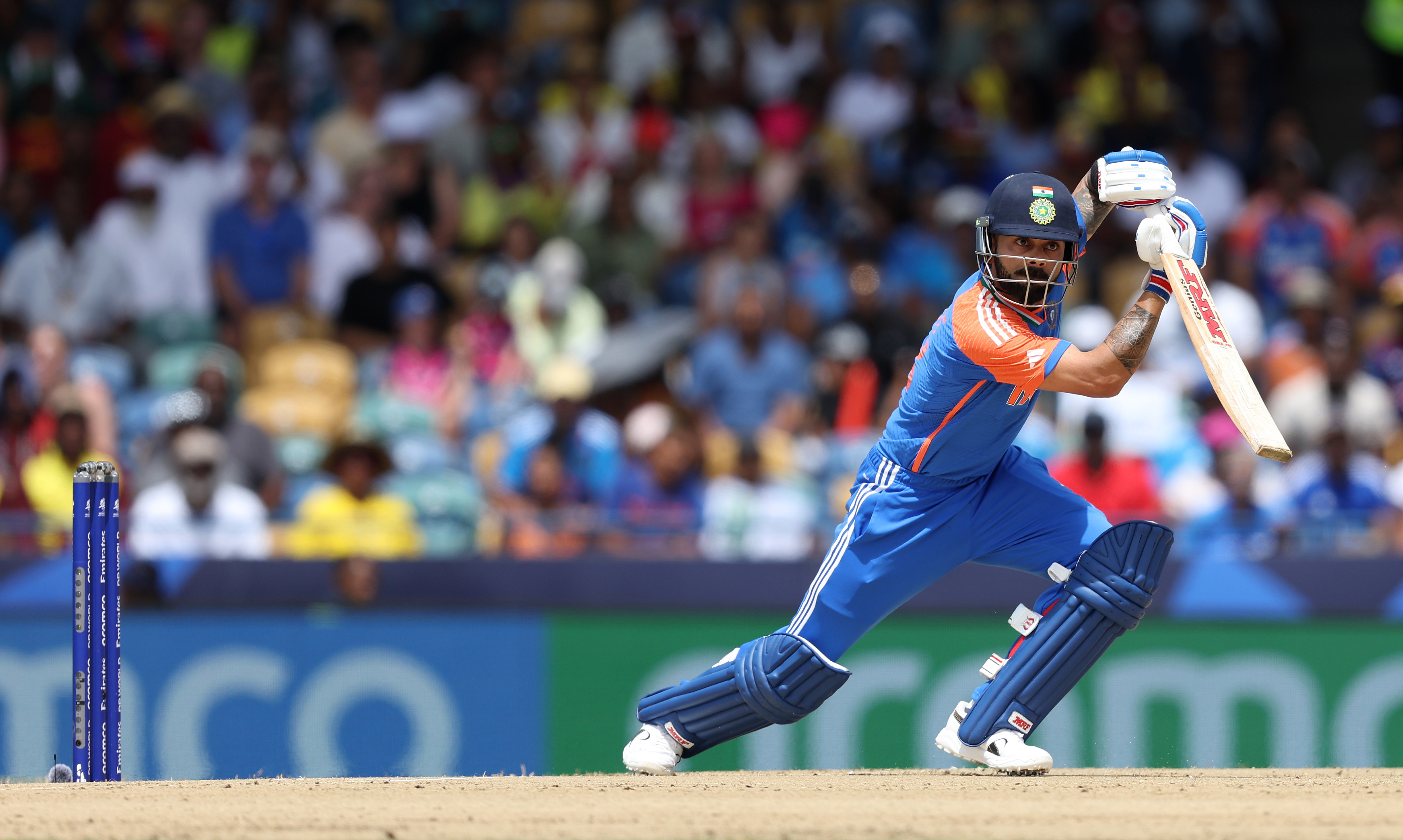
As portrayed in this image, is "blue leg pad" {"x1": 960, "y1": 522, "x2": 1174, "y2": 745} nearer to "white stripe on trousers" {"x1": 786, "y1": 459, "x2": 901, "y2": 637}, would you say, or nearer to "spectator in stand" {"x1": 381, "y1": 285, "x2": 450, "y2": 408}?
"white stripe on trousers" {"x1": 786, "y1": 459, "x2": 901, "y2": 637}

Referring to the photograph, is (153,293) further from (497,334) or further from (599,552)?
(599,552)

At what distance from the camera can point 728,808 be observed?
18.4 feet

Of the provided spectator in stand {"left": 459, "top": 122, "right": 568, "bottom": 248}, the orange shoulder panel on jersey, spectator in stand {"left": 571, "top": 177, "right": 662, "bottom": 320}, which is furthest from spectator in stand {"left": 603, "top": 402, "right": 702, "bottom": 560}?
the orange shoulder panel on jersey

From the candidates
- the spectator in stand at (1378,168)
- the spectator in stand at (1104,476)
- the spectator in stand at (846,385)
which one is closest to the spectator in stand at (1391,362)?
the spectator in stand at (1378,168)

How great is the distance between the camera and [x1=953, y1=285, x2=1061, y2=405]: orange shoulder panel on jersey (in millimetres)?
5887

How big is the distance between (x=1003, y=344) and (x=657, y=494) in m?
4.75

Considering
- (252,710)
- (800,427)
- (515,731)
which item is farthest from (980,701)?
(800,427)

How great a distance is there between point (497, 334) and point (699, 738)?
5804 millimetres

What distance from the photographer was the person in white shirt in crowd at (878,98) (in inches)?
558

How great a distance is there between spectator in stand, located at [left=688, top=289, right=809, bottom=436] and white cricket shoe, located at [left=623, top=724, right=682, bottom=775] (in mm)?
5081

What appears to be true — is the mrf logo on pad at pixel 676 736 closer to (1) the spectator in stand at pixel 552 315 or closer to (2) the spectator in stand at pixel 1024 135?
(1) the spectator in stand at pixel 552 315

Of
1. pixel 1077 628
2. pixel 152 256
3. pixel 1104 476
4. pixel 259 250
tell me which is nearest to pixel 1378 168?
pixel 1104 476

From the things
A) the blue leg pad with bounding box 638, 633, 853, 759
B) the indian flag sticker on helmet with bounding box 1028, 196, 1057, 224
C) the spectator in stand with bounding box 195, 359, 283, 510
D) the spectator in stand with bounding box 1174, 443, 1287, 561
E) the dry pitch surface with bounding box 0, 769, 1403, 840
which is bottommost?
the dry pitch surface with bounding box 0, 769, 1403, 840

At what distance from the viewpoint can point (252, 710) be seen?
8930mm
